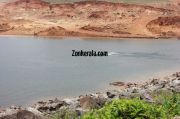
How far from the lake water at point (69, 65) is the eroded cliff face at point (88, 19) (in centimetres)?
382

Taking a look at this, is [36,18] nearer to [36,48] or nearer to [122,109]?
[36,48]

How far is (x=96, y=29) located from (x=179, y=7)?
48.9ft

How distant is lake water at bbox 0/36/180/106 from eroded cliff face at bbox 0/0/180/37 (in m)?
3.82

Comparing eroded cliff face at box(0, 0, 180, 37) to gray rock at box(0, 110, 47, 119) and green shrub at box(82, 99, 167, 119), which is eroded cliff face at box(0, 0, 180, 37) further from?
green shrub at box(82, 99, 167, 119)

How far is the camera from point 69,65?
3180cm

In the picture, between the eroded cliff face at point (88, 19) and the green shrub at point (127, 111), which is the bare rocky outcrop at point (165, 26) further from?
the green shrub at point (127, 111)

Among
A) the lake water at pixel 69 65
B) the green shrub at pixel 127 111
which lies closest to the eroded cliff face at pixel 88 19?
the lake water at pixel 69 65

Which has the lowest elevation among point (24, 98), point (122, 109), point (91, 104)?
point (24, 98)

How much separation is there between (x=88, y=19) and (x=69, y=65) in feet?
87.6

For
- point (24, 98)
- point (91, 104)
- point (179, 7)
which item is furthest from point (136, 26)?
point (91, 104)

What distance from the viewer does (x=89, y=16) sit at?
58.3m

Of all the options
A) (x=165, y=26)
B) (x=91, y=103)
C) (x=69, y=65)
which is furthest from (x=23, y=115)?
(x=165, y=26)

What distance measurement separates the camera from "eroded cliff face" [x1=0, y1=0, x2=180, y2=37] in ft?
178

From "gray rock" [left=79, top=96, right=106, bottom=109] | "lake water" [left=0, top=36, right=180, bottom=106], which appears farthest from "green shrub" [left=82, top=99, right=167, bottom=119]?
"lake water" [left=0, top=36, right=180, bottom=106]
